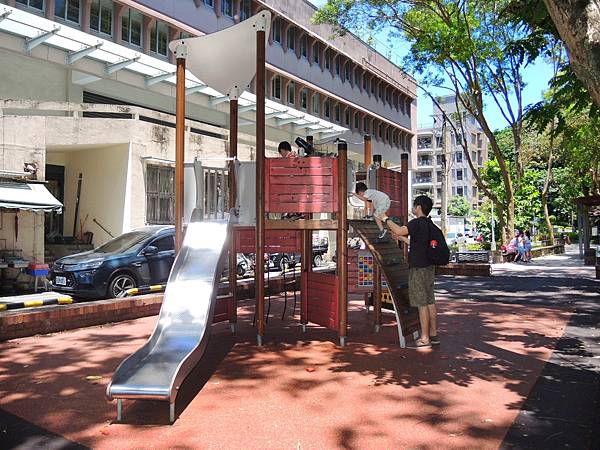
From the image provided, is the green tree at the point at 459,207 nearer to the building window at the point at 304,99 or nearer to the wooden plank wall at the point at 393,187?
the building window at the point at 304,99

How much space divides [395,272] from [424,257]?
2.46 ft

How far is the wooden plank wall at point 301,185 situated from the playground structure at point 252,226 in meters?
0.01

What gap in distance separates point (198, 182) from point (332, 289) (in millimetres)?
2518

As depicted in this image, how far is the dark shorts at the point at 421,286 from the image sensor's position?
7.01 m

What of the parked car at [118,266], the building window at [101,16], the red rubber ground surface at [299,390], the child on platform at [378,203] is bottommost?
the red rubber ground surface at [299,390]

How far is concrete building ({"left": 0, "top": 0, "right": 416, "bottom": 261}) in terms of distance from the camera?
647 inches

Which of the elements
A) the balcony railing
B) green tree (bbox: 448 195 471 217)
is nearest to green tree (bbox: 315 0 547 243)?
green tree (bbox: 448 195 471 217)

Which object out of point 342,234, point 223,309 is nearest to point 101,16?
point 223,309

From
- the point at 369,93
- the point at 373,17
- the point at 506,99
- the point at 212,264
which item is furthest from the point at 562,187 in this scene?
the point at 212,264

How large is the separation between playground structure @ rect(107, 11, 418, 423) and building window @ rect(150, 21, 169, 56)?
15.1 metres

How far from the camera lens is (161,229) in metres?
13.0

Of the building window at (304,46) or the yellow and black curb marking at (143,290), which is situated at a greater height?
the building window at (304,46)

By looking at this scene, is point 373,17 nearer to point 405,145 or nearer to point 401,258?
point 401,258

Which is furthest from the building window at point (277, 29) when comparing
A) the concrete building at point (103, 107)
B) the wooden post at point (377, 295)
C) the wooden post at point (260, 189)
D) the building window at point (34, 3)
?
the wooden post at point (377, 295)
